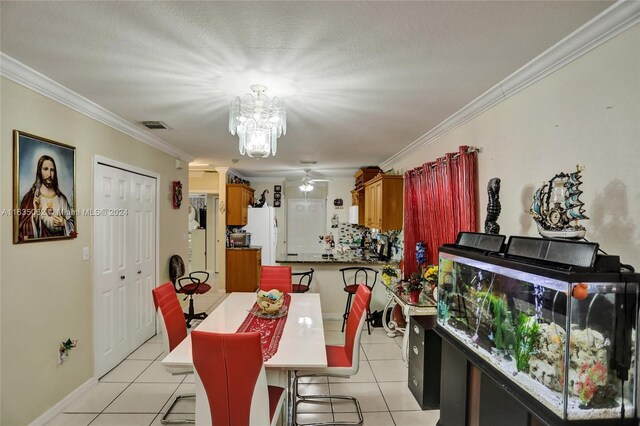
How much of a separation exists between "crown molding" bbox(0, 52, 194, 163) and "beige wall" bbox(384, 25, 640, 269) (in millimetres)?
3221

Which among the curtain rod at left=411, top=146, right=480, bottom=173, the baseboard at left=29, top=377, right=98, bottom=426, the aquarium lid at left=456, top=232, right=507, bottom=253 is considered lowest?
the baseboard at left=29, top=377, right=98, bottom=426

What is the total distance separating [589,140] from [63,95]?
345 cm

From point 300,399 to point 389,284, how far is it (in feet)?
5.71

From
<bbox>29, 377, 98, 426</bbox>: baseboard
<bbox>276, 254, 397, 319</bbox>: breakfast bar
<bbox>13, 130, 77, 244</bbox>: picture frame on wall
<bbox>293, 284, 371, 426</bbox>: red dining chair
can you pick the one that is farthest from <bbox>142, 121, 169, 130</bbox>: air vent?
<bbox>293, 284, 371, 426</bbox>: red dining chair

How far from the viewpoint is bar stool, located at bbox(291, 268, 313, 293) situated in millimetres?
4374

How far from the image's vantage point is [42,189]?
2.33m

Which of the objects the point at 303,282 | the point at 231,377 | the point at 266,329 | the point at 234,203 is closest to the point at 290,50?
the point at 231,377

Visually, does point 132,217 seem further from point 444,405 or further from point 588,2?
point 588,2

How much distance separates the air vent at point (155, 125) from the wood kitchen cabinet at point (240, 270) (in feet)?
10.6

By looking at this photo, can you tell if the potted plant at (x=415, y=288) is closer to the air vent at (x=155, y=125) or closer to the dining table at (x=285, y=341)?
the dining table at (x=285, y=341)

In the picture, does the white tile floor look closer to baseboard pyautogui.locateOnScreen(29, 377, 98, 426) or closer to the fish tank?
baseboard pyautogui.locateOnScreen(29, 377, 98, 426)

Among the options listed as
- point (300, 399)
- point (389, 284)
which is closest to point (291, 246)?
point (389, 284)

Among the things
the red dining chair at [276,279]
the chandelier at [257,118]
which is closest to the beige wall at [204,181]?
the red dining chair at [276,279]

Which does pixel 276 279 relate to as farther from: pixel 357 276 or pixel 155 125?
pixel 155 125
